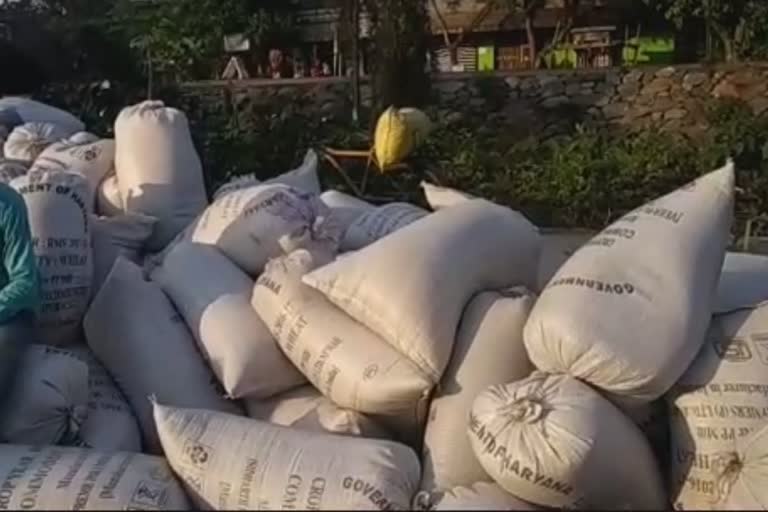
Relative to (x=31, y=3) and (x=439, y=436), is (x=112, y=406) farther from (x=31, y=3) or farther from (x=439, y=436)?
(x=31, y=3)

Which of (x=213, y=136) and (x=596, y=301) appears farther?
(x=213, y=136)

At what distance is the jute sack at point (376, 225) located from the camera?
274 cm

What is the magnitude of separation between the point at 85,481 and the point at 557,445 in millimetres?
760

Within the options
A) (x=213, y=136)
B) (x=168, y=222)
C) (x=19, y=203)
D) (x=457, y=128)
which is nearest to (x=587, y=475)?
(x=19, y=203)

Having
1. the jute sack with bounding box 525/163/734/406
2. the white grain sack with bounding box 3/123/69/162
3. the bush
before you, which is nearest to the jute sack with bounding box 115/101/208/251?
the white grain sack with bounding box 3/123/69/162

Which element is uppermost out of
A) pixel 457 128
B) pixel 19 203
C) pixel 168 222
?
pixel 19 203

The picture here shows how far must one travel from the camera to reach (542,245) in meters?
2.65

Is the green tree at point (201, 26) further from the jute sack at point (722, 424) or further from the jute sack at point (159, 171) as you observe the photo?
the jute sack at point (722, 424)

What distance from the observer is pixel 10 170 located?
3330 millimetres

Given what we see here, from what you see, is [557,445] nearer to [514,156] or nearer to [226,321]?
[226,321]

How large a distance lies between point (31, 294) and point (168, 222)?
0.78 metres

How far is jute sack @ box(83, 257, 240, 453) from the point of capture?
99.3 inches

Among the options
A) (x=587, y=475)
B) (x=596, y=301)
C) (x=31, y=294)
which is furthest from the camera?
(x=31, y=294)

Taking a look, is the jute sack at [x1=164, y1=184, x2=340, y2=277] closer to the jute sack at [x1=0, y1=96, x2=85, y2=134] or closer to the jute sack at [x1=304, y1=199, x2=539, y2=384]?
the jute sack at [x1=304, y1=199, x2=539, y2=384]
